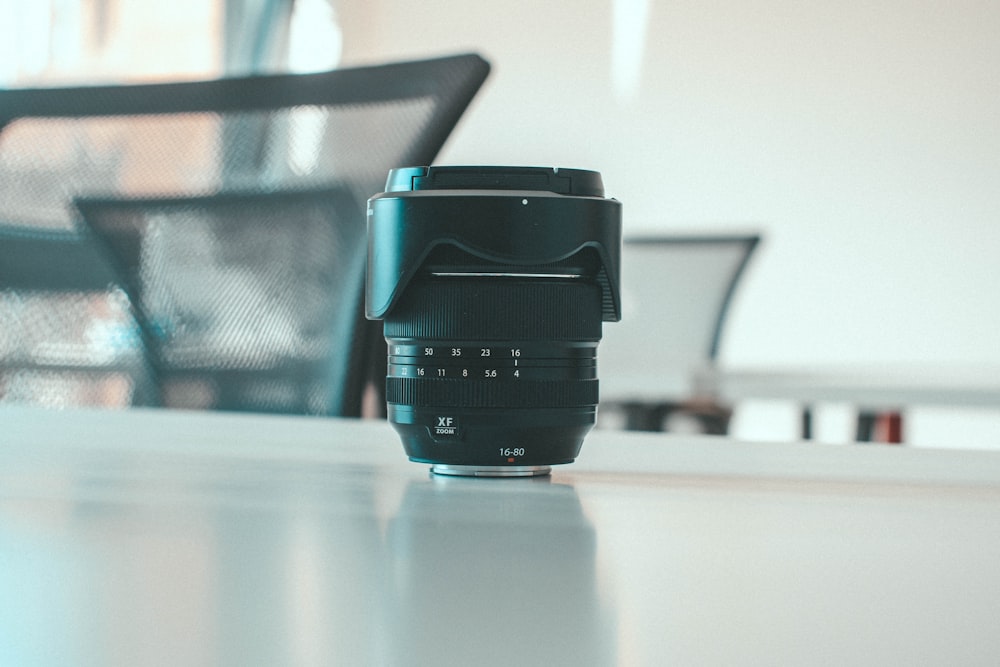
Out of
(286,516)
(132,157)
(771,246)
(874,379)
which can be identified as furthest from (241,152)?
(771,246)

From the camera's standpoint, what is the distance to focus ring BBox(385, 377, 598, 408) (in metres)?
0.33

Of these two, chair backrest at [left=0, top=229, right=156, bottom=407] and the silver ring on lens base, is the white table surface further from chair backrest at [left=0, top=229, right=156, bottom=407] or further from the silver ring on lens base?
chair backrest at [left=0, top=229, right=156, bottom=407]

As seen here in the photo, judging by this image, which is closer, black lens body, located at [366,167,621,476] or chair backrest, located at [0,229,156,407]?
black lens body, located at [366,167,621,476]

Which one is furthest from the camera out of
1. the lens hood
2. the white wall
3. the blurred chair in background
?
the white wall

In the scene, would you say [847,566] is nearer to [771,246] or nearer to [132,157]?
[132,157]

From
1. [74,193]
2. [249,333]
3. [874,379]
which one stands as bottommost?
[874,379]

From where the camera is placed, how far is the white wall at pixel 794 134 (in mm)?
3570

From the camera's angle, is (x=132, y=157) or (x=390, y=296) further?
(x=132, y=157)

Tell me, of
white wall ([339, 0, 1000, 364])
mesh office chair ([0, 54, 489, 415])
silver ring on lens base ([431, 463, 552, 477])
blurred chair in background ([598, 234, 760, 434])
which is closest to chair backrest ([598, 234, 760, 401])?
blurred chair in background ([598, 234, 760, 434])

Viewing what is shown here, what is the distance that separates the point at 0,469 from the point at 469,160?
380cm

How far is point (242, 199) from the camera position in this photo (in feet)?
2.99

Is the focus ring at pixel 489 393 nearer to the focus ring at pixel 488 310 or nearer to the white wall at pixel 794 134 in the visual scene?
the focus ring at pixel 488 310

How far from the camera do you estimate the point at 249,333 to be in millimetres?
904

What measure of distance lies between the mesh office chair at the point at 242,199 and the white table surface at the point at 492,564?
0.50m
